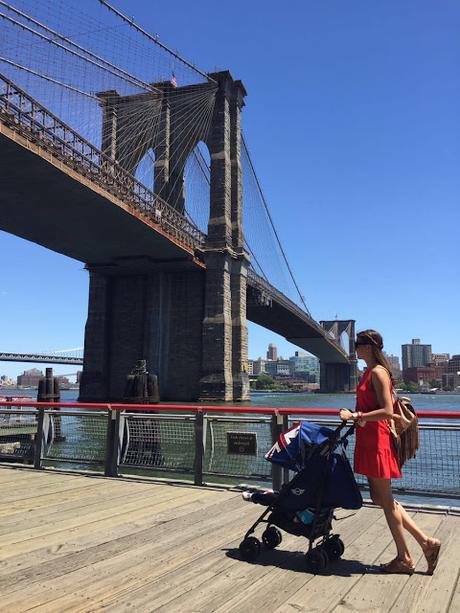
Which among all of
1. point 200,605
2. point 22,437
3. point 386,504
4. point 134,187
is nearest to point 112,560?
point 200,605

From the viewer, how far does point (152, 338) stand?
138 feet

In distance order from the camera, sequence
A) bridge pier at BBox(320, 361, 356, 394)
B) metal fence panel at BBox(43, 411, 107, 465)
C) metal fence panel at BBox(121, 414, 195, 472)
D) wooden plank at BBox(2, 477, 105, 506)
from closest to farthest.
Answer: wooden plank at BBox(2, 477, 105, 506)
metal fence panel at BBox(121, 414, 195, 472)
metal fence panel at BBox(43, 411, 107, 465)
bridge pier at BBox(320, 361, 356, 394)

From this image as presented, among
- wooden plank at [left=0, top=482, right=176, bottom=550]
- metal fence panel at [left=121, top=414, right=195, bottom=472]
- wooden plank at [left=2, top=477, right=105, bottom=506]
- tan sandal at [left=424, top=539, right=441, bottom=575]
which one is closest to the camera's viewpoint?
tan sandal at [left=424, top=539, right=441, bottom=575]

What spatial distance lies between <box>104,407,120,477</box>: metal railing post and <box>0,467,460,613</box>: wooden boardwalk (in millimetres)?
1275

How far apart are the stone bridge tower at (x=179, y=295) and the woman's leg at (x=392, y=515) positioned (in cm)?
3518

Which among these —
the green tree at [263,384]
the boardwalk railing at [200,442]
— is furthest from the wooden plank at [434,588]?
the green tree at [263,384]

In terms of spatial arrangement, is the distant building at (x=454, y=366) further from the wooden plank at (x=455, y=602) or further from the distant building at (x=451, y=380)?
the wooden plank at (x=455, y=602)

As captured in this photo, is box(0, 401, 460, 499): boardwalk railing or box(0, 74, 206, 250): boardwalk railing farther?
box(0, 74, 206, 250): boardwalk railing

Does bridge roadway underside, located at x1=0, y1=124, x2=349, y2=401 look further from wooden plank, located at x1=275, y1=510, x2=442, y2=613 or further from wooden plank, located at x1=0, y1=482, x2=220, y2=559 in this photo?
wooden plank, located at x1=275, y1=510, x2=442, y2=613

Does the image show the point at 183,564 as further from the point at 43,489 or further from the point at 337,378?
the point at 337,378

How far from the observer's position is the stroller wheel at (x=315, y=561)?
119 inches

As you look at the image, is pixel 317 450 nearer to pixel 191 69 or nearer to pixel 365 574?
pixel 365 574

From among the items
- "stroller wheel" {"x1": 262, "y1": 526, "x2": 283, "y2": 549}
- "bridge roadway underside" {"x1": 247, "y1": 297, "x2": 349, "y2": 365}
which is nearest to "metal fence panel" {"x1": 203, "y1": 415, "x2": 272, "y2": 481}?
"stroller wheel" {"x1": 262, "y1": 526, "x2": 283, "y2": 549}

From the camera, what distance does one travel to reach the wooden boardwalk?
260 centimetres
